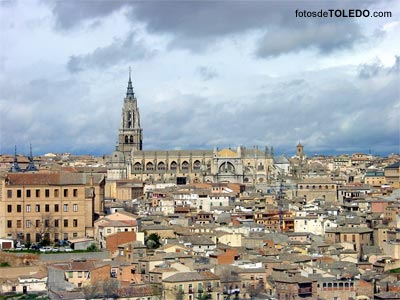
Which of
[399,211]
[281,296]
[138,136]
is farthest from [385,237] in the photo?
[138,136]

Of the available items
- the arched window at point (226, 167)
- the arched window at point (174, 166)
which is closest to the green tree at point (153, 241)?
the arched window at point (226, 167)

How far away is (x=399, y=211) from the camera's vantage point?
63.1m

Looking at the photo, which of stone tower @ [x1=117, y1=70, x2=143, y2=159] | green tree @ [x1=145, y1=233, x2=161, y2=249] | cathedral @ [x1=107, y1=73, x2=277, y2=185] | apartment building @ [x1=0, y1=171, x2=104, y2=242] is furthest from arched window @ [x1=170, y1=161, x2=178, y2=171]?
apartment building @ [x1=0, y1=171, x2=104, y2=242]

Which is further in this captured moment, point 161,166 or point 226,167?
point 161,166

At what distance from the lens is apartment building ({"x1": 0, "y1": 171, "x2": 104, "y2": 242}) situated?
1861 inches

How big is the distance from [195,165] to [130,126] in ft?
53.1

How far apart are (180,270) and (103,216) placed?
11.3m

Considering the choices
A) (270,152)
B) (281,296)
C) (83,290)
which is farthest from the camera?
(270,152)

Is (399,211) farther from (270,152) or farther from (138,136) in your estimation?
(138,136)

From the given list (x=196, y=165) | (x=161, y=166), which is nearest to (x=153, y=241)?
(x=161, y=166)

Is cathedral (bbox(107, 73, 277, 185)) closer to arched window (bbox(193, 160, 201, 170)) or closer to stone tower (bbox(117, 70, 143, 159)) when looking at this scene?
arched window (bbox(193, 160, 201, 170))

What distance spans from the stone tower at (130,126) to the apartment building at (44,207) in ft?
264

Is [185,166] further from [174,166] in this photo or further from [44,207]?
[44,207]

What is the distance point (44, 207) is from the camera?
4769 centimetres
